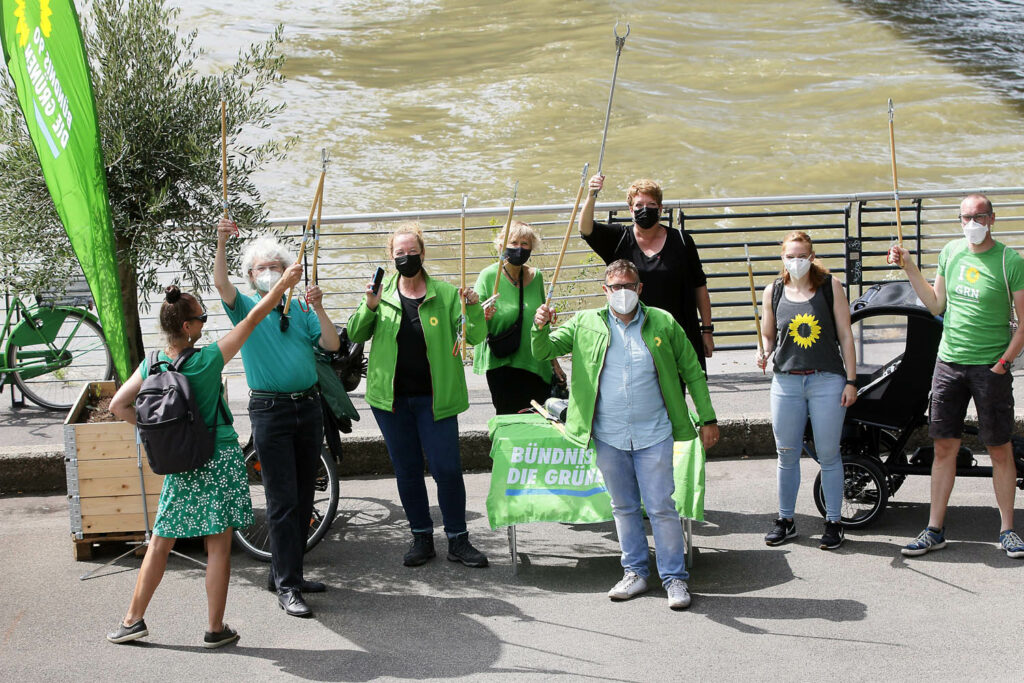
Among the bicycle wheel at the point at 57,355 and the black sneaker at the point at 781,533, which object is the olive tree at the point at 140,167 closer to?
the bicycle wheel at the point at 57,355

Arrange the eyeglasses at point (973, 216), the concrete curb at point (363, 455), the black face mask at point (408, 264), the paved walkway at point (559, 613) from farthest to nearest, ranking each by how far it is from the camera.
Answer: the concrete curb at point (363, 455) < the black face mask at point (408, 264) < the eyeglasses at point (973, 216) < the paved walkway at point (559, 613)

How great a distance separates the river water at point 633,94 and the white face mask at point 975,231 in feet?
48.8

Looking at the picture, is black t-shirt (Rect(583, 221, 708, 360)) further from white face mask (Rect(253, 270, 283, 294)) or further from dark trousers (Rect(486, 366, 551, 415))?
white face mask (Rect(253, 270, 283, 294))

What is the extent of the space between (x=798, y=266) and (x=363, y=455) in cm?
338

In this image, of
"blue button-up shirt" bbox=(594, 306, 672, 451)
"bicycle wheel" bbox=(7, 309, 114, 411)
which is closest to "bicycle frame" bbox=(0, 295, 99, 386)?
"bicycle wheel" bbox=(7, 309, 114, 411)

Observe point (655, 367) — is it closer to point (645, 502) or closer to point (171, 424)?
point (645, 502)

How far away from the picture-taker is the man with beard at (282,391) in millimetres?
5402

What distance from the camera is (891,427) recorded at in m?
6.41

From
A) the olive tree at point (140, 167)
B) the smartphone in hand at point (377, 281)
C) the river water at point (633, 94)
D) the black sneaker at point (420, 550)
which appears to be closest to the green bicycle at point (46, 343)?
the olive tree at point (140, 167)

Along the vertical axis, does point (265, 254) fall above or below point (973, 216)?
below

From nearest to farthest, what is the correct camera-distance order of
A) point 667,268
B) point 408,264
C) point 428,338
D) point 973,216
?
point 973,216 < point 408,264 < point 428,338 < point 667,268

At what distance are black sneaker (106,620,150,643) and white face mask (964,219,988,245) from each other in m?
4.50

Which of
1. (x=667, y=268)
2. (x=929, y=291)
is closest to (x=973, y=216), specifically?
(x=929, y=291)

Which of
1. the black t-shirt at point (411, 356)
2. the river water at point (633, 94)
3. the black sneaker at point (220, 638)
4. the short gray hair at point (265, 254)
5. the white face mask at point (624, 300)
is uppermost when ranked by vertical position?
the river water at point (633, 94)
